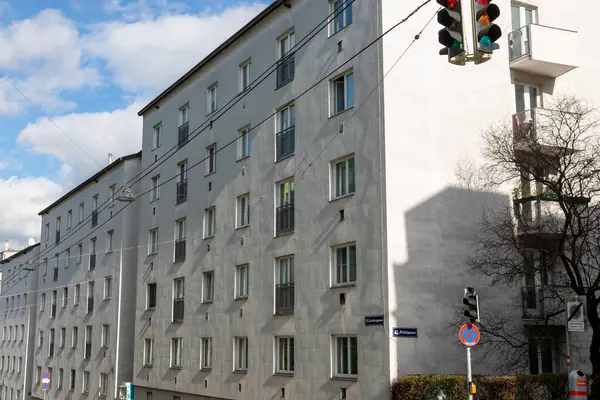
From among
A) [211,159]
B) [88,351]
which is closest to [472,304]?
[211,159]

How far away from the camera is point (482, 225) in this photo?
907 inches

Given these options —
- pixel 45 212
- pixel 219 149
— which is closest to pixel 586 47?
pixel 219 149

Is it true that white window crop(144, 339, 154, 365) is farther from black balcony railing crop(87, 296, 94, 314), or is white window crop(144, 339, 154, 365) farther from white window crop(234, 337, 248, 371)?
black balcony railing crop(87, 296, 94, 314)

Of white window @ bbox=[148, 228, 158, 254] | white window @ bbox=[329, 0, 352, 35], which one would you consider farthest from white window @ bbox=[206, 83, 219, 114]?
white window @ bbox=[329, 0, 352, 35]

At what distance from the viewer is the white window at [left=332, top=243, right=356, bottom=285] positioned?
22500 millimetres

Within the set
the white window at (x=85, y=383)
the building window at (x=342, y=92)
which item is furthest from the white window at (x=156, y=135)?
the building window at (x=342, y=92)

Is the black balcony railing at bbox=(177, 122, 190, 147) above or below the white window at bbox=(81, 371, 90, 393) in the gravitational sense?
above

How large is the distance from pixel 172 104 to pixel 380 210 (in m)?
18.1

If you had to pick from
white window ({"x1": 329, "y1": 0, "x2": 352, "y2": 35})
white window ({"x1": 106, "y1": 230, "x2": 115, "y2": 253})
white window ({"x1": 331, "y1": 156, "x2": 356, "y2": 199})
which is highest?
white window ({"x1": 329, "y1": 0, "x2": 352, "y2": 35})

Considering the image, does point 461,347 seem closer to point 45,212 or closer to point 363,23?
point 363,23

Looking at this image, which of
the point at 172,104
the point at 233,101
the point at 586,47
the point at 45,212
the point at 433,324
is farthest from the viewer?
the point at 45,212

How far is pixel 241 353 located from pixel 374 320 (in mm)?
8535

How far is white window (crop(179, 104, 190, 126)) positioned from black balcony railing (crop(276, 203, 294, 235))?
1058 centimetres

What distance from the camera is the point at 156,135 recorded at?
3850cm
